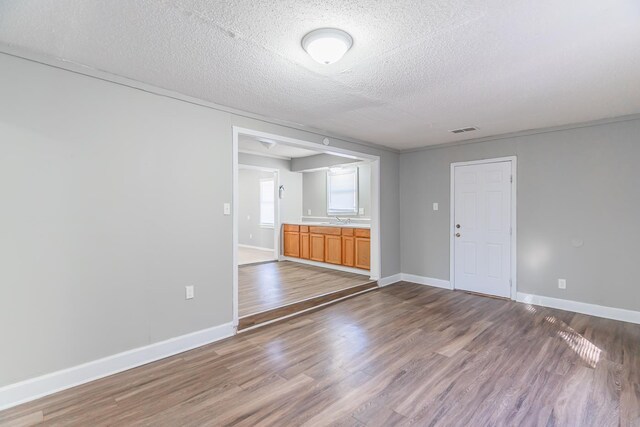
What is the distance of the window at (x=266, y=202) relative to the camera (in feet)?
27.3

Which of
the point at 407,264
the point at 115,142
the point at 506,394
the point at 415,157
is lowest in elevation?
the point at 506,394

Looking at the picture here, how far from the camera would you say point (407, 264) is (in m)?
5.73

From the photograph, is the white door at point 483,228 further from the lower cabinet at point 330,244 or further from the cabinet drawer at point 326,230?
the cabinet drawer at point 326,230

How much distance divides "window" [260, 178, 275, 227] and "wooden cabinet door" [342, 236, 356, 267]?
2.82 m

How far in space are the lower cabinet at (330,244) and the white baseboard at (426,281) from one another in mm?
721

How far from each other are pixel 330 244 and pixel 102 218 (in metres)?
4.33

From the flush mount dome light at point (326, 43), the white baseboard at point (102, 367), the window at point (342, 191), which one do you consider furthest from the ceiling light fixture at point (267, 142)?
the white baseboard at point (102, 367)

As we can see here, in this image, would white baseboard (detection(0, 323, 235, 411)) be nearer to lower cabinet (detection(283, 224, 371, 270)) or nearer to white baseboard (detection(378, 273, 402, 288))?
white baseboard (detection(378, 273, 402, 288))

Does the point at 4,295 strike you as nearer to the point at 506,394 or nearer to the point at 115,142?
the point at 115,142

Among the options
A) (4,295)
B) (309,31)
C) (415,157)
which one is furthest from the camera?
(415,157)

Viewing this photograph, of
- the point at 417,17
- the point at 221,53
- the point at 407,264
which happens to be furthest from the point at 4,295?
the point at 407,264

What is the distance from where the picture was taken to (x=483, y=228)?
15.9ft

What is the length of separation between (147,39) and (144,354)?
248 cm

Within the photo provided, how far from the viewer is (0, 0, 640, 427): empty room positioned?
6.44ft
